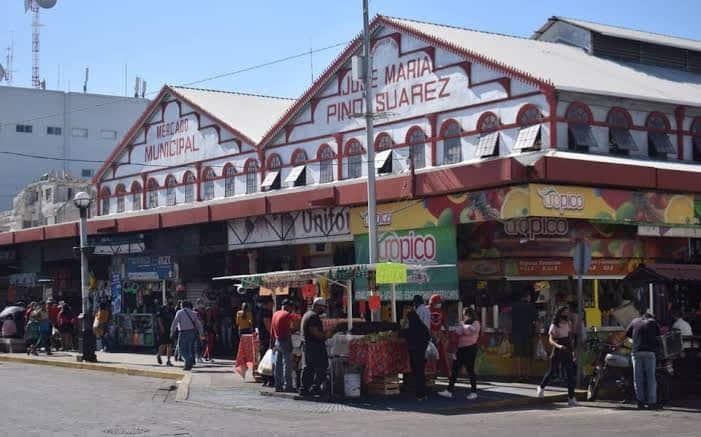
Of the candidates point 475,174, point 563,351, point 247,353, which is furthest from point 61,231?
point 563,351

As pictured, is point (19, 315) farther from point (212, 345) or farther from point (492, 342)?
point (492, 342)

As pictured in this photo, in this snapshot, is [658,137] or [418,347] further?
[658,137]

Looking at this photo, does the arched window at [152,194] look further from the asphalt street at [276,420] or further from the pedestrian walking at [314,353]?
the pedestrian walking at [314,353]

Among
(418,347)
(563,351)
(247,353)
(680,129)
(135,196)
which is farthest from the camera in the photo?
(135,196)

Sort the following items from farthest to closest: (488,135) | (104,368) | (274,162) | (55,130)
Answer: (55,130)
(274,162)
(104,368)
(488,135)

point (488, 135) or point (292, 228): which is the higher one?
point (488, 135)

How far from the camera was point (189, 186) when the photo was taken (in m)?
37.7

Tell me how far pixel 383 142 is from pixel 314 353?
1175 centimetres

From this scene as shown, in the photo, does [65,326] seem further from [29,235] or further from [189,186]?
[29,235]

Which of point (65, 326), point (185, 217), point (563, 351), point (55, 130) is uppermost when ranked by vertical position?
point (55, 130)

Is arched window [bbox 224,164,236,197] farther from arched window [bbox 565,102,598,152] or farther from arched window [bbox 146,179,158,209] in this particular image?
arched window [bbox 565,102,598,152]

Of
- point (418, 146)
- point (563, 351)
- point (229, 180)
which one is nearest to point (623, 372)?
point (563, 351)

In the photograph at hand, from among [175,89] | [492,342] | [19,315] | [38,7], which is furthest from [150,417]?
[38,7]

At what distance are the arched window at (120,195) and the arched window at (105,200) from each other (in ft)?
2.39
